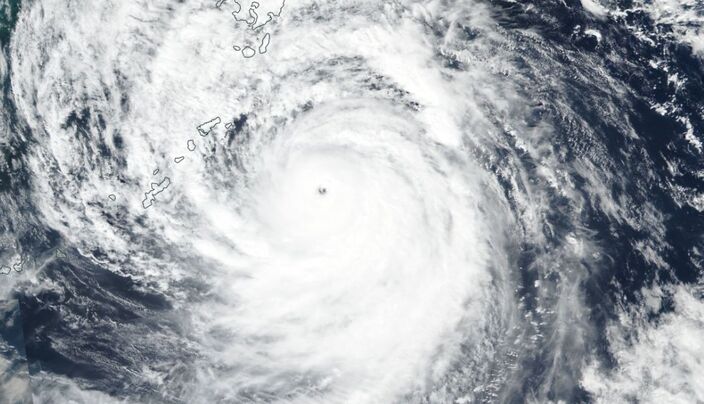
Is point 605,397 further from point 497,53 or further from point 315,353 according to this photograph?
point 497,53

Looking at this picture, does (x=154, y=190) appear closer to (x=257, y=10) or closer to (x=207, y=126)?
(x=207, y=126)

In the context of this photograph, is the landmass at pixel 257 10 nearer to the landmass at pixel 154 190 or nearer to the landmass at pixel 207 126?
the landmass at pixel 207 126

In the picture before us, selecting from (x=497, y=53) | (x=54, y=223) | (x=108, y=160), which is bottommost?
(x=54, y=223)

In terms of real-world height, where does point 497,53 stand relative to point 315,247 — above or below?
above

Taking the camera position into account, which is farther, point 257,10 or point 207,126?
point 207,126

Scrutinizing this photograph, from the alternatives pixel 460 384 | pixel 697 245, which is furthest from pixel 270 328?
pixel 697 245

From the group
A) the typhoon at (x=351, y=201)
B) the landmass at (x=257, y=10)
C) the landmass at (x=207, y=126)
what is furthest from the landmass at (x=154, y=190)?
the landmass at (x=257, y=10)

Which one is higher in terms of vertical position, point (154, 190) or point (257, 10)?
point (257, 10)

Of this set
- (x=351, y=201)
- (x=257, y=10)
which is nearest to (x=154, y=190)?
(x=351, y=201)
